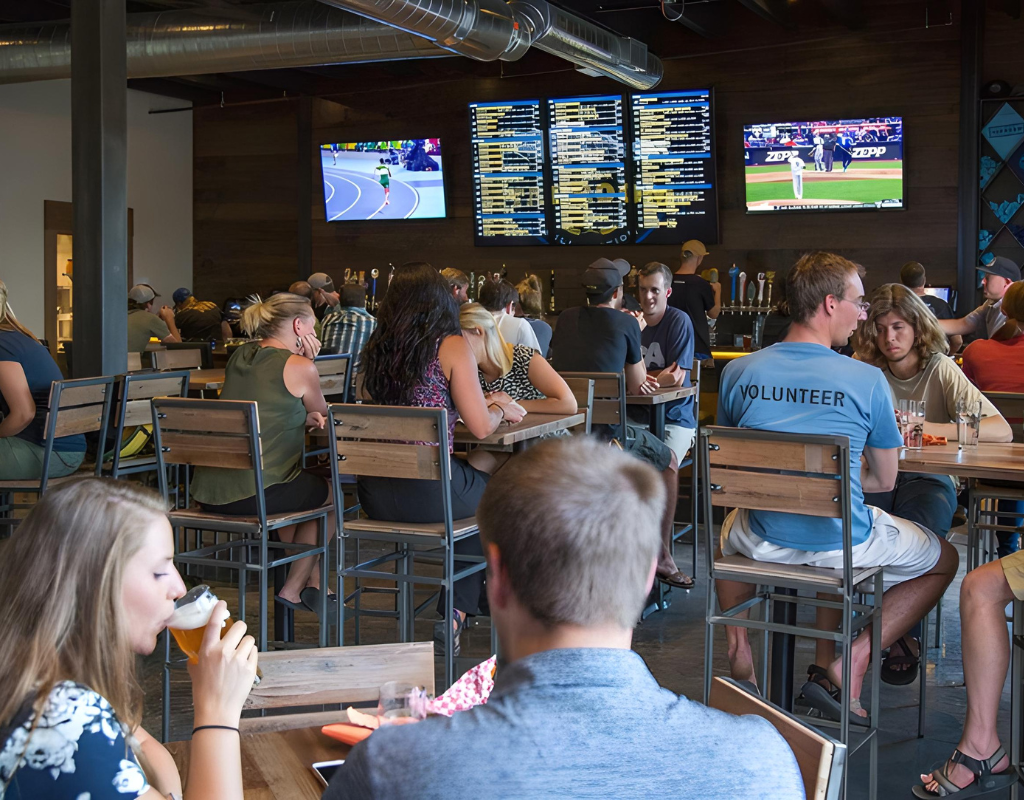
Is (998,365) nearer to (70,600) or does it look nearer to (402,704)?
(402,704)

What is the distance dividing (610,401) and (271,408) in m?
1.48

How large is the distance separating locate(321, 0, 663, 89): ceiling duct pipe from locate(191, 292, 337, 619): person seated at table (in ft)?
7.91

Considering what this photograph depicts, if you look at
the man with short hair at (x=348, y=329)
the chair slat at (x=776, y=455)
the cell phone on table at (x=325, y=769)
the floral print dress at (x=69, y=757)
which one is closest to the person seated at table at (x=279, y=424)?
the chair slat at (x=776, y=455)

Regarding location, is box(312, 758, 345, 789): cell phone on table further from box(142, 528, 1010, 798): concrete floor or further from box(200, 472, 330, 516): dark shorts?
box(200, 472, 330, 516): dark shorts

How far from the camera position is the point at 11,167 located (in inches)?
410

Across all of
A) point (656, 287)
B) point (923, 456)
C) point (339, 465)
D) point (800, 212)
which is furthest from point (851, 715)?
point (800, 212)

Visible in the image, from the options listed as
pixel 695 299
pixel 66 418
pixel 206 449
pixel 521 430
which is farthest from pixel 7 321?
pixel 695 299

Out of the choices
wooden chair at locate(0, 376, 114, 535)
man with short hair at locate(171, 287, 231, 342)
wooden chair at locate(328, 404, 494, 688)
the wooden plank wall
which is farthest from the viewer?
the wooden plank wall

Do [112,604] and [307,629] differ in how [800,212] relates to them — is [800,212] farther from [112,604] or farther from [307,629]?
[112,604]

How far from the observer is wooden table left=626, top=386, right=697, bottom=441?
4.80m

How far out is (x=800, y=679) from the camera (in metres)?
3.75

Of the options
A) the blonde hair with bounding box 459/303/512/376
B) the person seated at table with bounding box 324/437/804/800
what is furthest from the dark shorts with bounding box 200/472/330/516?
the person seated at table with bounding box 324/437/804/800

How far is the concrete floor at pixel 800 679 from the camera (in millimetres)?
3113

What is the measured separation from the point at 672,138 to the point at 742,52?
0.90m
